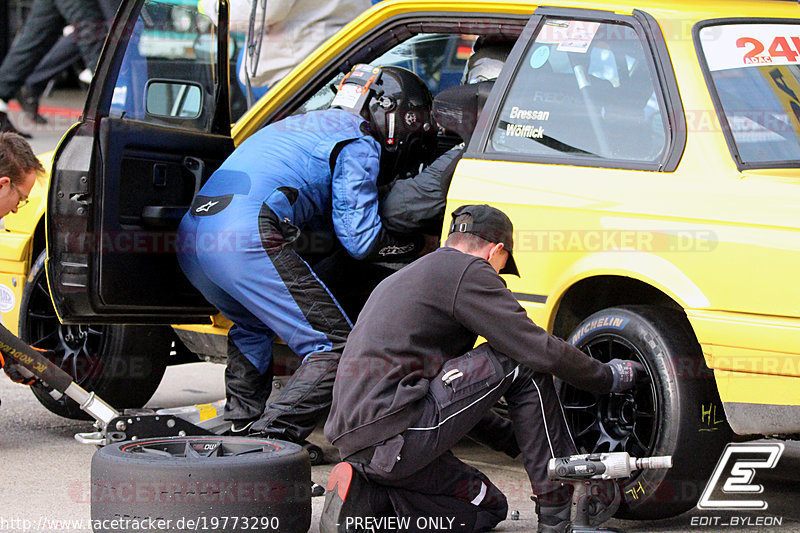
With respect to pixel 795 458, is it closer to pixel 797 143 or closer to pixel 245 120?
pixel 797 143

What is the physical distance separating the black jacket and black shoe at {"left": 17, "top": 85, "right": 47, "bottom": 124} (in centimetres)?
763

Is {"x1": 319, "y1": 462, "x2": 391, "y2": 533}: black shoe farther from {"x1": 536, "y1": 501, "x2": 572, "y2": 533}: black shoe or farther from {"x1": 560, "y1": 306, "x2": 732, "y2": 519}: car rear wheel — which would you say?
{"x1": 560, "y1": 306, "x2": 732, "y2": 519}: car rear wheel

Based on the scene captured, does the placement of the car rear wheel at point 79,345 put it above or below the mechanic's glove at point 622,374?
below

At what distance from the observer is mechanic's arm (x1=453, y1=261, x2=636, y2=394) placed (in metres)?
3.52

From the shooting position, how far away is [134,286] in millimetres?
4719

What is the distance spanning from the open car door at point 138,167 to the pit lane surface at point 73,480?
2.18ft

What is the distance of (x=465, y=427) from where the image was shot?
365cm

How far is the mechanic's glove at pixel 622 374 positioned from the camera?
3611 millimetres

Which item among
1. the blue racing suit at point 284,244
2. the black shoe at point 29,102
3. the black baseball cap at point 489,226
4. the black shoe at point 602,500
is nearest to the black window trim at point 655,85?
the black baseball cap at point 489,226

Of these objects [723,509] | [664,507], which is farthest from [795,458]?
[664,507]

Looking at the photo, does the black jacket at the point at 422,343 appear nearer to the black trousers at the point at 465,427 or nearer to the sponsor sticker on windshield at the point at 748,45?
the black trousers at the point at 465,427

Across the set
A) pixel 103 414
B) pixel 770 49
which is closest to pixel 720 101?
pixel 770 49

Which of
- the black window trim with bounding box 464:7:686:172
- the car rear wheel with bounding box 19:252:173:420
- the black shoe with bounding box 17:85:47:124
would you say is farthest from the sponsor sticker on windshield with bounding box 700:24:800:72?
the black shoe with bounding box 17:85:47:124

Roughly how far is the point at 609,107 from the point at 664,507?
4.56ft
